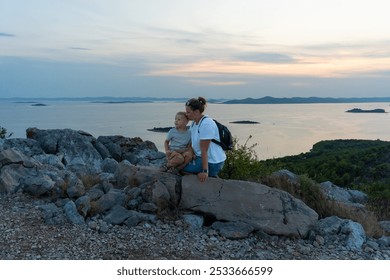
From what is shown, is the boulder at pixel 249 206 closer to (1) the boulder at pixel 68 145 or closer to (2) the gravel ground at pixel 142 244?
(2) the gravel ground at pixel 142 244

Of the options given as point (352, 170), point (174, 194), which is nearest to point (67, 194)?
point (174, 194)

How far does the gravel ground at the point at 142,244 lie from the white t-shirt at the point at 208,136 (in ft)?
4.13

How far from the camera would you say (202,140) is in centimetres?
722

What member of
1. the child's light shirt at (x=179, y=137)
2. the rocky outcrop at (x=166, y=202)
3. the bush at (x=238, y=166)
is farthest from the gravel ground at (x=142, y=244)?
the bush at (x=238, y=166)

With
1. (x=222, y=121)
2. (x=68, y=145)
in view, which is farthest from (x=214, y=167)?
(x=222, y=121)

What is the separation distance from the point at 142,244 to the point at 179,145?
1991 millimetres

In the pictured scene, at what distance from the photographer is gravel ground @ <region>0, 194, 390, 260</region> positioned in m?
6.23

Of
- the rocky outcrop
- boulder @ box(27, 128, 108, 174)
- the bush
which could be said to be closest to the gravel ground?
the rocky outcrop

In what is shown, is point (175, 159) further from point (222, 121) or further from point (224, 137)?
point (222, 121)

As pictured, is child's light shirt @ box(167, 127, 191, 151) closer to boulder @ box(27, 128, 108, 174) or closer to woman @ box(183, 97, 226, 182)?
woman @ box(183, 97, 226, 182)

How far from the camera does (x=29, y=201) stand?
807 cm

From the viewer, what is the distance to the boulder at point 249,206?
7461mm

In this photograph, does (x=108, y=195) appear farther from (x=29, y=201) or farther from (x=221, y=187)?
(x=221, y=187)

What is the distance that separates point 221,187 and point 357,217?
9.10ft
